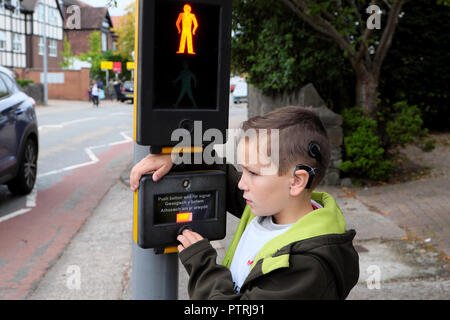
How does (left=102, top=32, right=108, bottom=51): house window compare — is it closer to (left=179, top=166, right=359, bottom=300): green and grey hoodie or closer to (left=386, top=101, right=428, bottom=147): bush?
(left=386, top=101, right=428, bottom=147): bush

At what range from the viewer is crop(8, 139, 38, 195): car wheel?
24.7 feet

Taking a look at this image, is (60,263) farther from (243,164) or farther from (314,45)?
(314,45)

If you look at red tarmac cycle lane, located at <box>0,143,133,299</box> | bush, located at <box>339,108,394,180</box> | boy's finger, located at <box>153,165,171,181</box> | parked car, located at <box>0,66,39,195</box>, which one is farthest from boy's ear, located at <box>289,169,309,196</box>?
bush, located at <box>339,108,394,180</box>

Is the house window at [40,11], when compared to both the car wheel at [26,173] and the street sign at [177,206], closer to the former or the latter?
the car wheel at [26,173]

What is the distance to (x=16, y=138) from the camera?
7281 mm

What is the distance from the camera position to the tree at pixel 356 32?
25.9 feet

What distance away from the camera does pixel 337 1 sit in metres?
8.45

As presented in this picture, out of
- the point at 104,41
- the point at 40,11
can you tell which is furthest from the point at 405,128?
the point at 104,41

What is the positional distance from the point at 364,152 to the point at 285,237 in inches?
265

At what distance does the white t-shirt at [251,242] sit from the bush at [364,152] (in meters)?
6.42

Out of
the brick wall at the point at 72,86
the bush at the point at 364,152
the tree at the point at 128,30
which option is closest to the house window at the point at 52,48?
the brick wall at the point at 72,86

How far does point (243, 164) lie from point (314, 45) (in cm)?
745

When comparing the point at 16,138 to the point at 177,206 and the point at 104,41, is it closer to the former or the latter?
the point at 177,206
